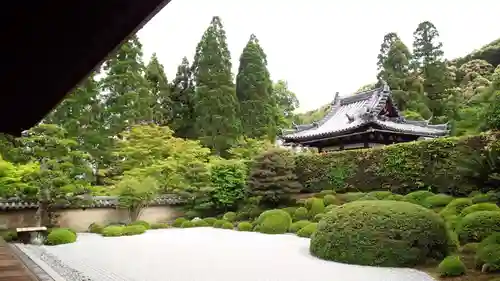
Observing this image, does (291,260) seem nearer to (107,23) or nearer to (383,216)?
(383,216)

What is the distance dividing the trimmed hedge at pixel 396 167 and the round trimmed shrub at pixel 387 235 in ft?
15.2

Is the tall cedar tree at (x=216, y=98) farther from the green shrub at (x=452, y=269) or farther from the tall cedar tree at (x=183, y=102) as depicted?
the green shrub at (x=452, y=269)

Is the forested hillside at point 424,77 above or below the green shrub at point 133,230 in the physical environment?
above

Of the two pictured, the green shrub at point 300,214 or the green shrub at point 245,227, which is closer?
the green shrub at point 300,214

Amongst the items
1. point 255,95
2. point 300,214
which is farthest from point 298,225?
point 255,95

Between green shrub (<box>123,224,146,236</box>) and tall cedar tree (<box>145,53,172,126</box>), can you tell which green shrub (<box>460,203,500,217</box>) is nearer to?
green shrub (<box>123,224,146,236</box>)

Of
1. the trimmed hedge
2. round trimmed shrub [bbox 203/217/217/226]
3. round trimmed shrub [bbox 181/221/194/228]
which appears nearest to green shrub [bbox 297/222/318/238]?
the trimmed hedge

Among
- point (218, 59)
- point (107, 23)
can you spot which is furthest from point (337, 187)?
point (107, 23)

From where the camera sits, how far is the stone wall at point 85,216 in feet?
49.9

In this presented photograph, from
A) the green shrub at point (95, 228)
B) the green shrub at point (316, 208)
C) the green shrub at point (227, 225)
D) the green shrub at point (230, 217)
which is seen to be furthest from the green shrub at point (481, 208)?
the green shrub at point (95, 228)

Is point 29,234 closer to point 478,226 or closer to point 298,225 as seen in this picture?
point 298,225

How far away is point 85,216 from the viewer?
17219 millimetres

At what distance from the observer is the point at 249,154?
2367 cm

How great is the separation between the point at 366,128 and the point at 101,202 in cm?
1155
